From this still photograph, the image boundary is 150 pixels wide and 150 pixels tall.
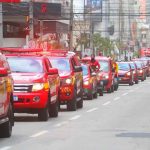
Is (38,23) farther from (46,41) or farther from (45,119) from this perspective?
(45,119)

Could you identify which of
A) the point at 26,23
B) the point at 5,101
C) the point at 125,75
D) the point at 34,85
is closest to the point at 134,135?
the point at 5,101

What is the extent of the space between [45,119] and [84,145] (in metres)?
5.68

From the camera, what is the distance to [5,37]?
5969 centimetres

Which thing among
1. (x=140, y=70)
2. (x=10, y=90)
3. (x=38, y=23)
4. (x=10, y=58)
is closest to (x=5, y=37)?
(x=38, y=23)

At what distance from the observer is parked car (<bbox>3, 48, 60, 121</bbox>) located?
18.4m

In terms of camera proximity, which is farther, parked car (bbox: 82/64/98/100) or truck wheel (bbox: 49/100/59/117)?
parked car (bbox: 82/64/98/100)

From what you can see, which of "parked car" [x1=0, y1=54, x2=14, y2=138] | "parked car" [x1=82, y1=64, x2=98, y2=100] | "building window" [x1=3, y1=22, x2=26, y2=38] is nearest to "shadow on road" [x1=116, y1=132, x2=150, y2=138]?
"parked car" [x1=0, y1=54, x2=14, y2=138]

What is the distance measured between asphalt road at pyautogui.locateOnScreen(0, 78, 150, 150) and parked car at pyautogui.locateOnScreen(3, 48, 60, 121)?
1.22ft

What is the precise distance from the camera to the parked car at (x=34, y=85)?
725 inches

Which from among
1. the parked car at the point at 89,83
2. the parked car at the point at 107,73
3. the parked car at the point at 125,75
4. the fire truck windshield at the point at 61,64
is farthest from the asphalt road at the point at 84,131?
the parked car at the point at 125,75

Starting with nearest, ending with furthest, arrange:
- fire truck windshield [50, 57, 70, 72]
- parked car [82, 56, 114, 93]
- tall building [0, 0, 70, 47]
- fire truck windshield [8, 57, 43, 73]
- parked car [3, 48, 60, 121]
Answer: parked car [3, 48, 60, 121] → fire truck windshield [8, 57, 43, 73] → fire truck windshield [50, 57, 70, 72] → parked car [82, 56, 114, 93] → tall building [0, 0, 70, 47]

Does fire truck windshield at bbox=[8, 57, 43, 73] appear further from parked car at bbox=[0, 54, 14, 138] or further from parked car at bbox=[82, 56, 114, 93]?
parked car at bbox=[82, 56, 114, 93]

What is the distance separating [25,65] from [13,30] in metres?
Answer: 42.0

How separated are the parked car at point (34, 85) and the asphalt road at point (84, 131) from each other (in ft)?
1.22
